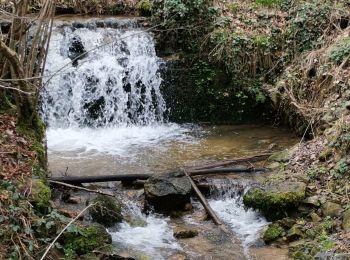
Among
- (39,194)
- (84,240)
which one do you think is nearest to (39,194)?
(39,194)

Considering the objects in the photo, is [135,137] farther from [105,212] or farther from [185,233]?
[185,233]

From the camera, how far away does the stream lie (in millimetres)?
5508

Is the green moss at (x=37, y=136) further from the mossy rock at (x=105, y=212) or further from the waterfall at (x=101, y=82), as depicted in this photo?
the waterfall at (x=101, y=82)

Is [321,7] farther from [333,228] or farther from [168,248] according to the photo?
[168,248]

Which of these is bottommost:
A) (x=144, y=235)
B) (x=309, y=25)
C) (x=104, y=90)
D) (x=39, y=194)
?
(x=144, y=235)

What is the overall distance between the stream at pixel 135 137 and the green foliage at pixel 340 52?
159 cm

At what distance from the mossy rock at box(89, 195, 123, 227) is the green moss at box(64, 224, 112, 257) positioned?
1.95 ft

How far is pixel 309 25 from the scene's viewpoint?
9.63 m

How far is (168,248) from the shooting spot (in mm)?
5258

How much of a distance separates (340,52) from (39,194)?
583cm

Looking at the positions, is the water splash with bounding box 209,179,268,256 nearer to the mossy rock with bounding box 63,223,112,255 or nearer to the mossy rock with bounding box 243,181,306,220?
the mossy rock with bounding box 243,181,306,220

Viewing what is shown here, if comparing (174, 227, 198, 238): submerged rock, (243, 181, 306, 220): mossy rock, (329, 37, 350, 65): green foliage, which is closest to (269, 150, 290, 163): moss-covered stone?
(243, 181, 306, 220): mossy rock

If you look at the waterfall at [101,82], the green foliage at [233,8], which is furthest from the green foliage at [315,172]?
the green foliage at [233,8]

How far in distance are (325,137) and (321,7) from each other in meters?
3.55
